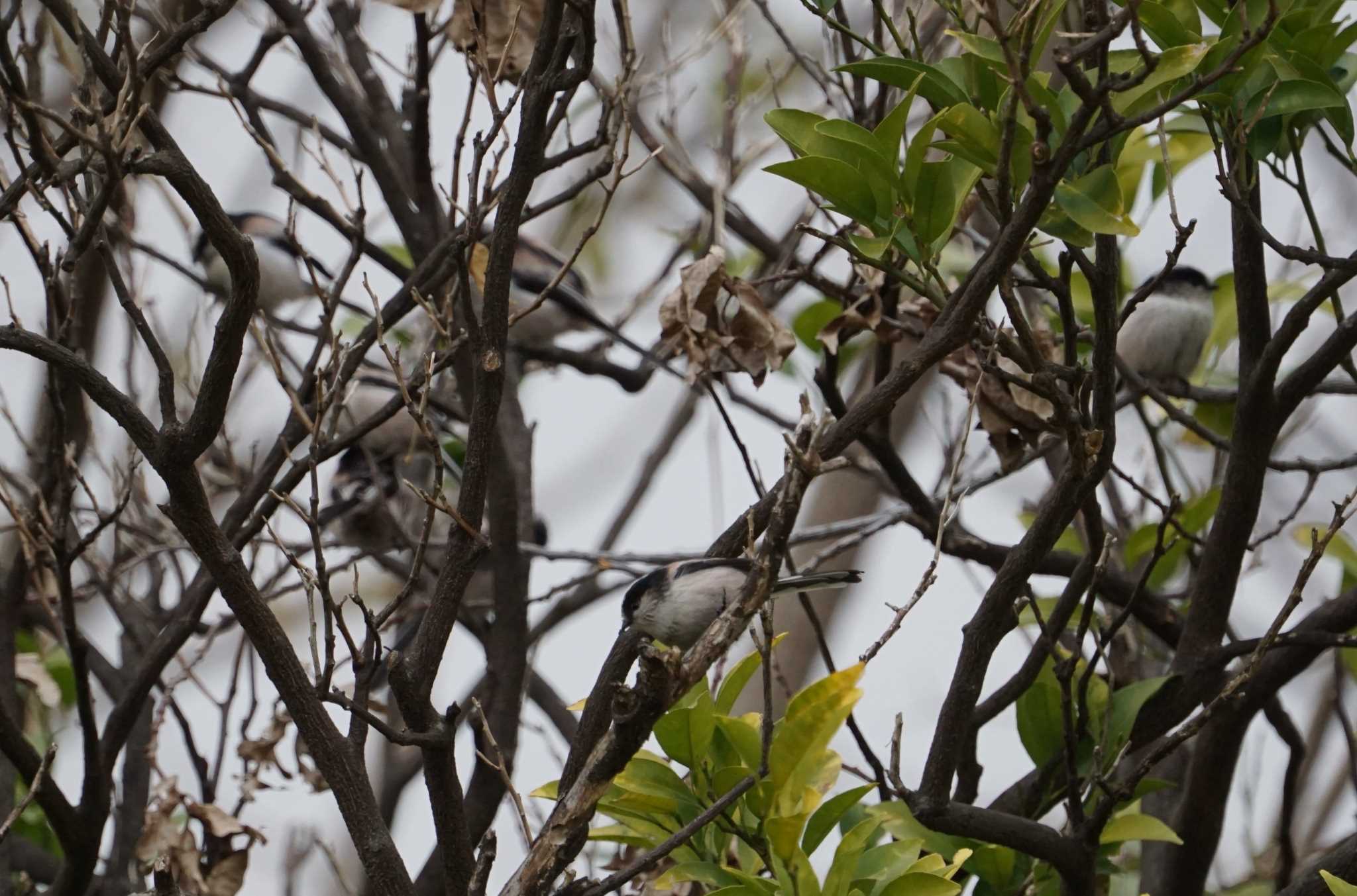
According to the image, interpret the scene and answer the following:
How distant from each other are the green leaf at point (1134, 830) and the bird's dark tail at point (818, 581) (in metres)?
0.68

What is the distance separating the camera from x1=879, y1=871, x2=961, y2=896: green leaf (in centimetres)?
205

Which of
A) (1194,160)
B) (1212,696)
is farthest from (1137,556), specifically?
(1194,160)

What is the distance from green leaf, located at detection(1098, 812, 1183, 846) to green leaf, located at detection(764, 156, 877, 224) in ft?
4.23

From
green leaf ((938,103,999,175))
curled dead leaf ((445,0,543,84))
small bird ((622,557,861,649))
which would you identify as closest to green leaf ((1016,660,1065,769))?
small bird ((622,557,861,649))

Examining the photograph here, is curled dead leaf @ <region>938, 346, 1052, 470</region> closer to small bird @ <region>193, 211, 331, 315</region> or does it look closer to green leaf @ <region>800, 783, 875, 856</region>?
green leaf @ <region>800, 783, 875, 856</region>

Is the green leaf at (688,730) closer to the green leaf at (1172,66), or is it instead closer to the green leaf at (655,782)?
the green leaf at (655,782)

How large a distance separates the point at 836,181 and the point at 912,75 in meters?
0.20

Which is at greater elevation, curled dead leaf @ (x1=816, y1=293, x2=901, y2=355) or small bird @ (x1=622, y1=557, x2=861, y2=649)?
curled dead leaf @ (x1=816, y1=293, x2=901, y2=355)

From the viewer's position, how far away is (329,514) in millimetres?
5293

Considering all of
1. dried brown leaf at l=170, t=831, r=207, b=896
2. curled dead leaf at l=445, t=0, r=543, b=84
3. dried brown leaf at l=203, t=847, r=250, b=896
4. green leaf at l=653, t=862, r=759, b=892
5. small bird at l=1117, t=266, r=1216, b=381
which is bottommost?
green leaf at l=653, t=862, r=759, b=892

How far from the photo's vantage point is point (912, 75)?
2086 millimetres

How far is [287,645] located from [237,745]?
143cm

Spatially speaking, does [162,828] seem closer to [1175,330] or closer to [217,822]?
[217,822]

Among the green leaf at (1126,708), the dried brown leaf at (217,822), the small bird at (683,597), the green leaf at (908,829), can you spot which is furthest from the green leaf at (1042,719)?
the dried brown leaf at (217,822)
